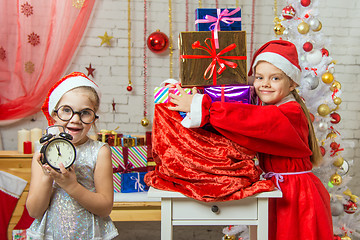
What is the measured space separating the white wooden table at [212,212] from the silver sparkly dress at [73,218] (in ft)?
0.87

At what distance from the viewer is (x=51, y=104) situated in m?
1.63

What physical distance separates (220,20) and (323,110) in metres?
1.28

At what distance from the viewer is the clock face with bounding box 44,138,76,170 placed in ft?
4.62

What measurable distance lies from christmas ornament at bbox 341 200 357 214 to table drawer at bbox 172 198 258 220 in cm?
154

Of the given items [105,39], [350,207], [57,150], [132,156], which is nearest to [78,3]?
[105,39]

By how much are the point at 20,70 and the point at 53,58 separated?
0.99 ft

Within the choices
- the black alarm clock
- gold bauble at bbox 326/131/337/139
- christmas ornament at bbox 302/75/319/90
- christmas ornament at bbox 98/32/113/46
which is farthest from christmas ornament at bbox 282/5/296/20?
A: the black alarm clock

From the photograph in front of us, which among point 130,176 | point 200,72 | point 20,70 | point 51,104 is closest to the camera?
point 51,104

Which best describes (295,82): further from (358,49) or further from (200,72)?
(358,49)

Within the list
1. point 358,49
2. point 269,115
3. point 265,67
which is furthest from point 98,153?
point 358,49

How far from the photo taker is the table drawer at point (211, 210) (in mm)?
1667

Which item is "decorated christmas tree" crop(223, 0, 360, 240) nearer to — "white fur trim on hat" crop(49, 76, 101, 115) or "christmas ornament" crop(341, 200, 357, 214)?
"christmas ornament" crop(341, 200, 357, 214)

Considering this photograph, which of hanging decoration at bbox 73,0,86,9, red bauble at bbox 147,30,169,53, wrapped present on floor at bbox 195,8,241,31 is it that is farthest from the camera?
red bauble at bbox 147,30,169,53

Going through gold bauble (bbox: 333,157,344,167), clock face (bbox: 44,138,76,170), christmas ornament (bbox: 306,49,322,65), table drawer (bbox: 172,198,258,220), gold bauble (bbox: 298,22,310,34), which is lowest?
gold bauble (bbox: 333,157,344,167)
